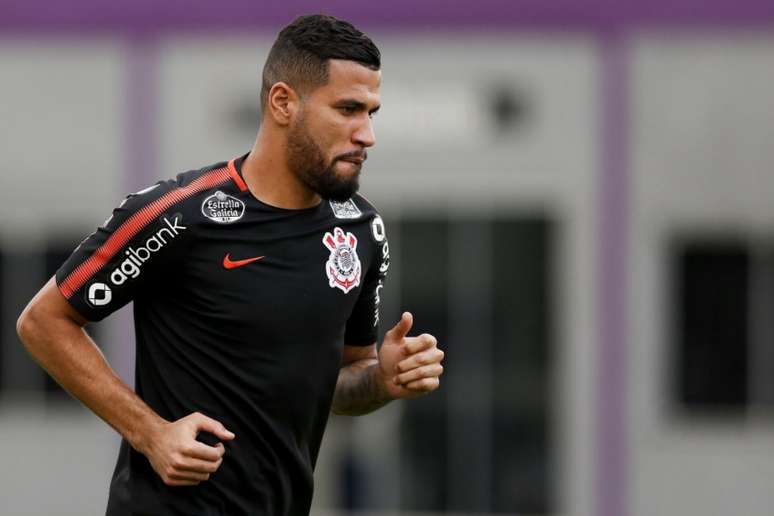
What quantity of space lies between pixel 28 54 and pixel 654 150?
6037 mm

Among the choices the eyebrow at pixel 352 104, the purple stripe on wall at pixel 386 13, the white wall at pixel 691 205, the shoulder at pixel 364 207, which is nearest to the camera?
the eyebrow at pixel 352 104

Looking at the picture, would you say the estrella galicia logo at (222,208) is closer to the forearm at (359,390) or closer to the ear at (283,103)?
the ear at (283,103)

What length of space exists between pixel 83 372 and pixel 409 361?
91 cm

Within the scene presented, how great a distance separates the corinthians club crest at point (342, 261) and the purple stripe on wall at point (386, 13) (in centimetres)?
1079

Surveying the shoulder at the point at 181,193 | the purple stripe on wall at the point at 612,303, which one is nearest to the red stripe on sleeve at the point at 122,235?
the shoulder at the point at 181,193

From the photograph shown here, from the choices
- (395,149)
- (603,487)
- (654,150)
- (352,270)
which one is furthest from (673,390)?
(352,270)

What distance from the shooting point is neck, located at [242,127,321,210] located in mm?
4516

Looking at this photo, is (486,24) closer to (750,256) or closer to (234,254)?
(750,256)

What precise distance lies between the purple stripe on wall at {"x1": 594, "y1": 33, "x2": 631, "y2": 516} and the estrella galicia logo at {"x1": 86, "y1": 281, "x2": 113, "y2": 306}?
11.0 m

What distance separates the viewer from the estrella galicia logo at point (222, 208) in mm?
4422

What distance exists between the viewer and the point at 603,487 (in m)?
15.2

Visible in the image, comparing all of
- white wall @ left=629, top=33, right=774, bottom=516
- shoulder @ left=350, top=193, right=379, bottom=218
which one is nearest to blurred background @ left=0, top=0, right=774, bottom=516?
white wall @ left=629, top=33, right=774, bottom=516

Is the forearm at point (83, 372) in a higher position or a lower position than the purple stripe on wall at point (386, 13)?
lower

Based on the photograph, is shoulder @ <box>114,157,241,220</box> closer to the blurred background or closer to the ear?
the ear
